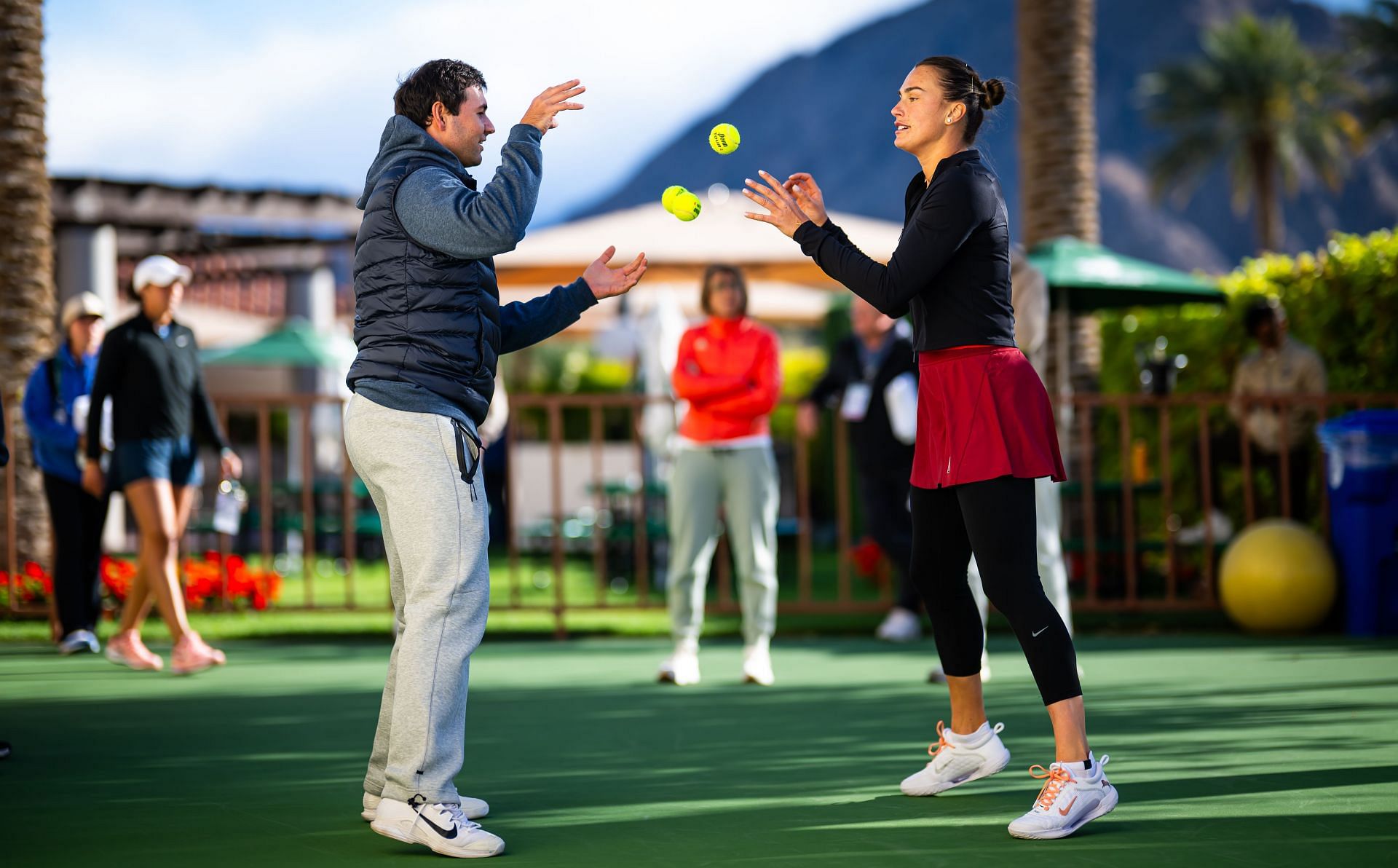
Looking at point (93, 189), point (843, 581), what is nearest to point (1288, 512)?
point (843, 581)

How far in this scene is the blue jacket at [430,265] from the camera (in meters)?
3.68

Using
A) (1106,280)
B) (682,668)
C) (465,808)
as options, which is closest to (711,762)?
(465,808)

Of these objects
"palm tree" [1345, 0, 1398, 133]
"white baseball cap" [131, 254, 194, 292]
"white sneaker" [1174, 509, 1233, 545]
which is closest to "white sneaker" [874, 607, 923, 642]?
"white sneaker" [1174, 509, 1233, 545]

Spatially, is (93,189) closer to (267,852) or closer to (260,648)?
(260,648)

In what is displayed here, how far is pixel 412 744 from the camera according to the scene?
12.2 ft

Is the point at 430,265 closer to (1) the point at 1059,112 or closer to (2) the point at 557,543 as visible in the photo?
(2) the point at 557,543

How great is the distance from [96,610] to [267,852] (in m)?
5.47

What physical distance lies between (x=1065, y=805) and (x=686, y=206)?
204cm

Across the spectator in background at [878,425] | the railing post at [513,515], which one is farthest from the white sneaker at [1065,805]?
the railing post at [513,515]

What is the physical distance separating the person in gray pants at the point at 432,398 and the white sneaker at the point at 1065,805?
1.33 metres

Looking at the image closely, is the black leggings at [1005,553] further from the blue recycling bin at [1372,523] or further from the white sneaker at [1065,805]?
the blue recycling bin at [1372,523]

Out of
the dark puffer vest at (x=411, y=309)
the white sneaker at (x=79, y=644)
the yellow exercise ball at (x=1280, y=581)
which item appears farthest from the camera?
the yellow exercise ball at (x=1280, y=581)

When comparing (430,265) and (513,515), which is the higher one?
(430,265)

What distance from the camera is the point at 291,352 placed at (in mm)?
16062
